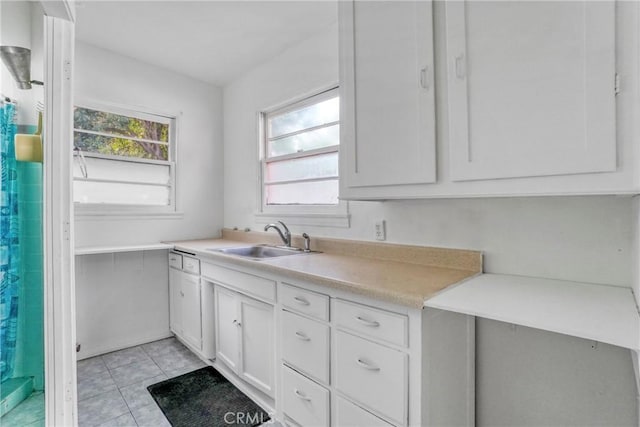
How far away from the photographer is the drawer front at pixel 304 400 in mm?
1427

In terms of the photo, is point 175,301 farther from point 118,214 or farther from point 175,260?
point 118,214

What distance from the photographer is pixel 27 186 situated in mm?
1188

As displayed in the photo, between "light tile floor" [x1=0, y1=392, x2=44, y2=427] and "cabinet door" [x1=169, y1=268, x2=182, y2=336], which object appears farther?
"cabinet door" [x1=169, y1=268, x2=182, y2=336]

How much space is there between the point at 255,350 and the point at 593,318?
1.65 meters

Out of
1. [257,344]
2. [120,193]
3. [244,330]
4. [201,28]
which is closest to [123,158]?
[120,193]

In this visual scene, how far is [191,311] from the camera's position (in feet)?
8.46

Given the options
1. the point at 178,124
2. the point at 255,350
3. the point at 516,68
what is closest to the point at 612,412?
the point at 516,68

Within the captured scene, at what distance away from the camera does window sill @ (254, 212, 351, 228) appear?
2.21 metres

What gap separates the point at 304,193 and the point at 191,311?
4.40 feet

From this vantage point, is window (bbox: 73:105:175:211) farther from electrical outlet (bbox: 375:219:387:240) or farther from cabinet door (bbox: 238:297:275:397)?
electrical outlet (bbox: 375:219:387:240)

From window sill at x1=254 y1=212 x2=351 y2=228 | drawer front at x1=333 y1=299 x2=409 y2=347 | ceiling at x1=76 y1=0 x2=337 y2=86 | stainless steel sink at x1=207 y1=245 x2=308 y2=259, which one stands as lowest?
drawer front at x1=333 y1=299 x2=409 y2=347

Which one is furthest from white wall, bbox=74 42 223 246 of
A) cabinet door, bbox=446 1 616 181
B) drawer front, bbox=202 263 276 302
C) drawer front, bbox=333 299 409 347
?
cabinet door, bbox=446 1 616 181

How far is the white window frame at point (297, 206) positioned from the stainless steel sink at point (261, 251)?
25 cm

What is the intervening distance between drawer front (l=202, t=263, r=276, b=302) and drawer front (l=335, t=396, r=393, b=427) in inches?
24.2
